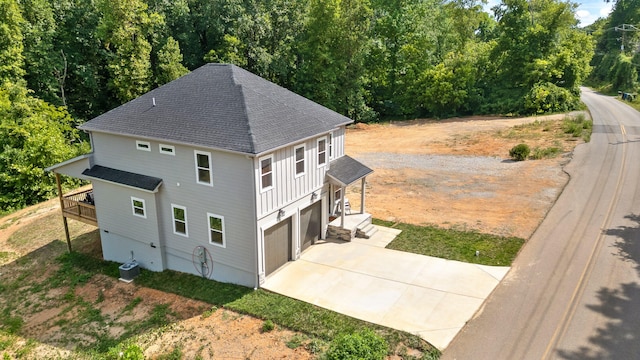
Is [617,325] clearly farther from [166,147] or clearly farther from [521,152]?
[521,152]

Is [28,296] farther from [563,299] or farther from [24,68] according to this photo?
[24,68]

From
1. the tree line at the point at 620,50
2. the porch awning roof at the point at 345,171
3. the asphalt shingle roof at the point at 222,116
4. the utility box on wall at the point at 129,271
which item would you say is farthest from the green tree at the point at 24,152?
the tree line at the point at 620,50

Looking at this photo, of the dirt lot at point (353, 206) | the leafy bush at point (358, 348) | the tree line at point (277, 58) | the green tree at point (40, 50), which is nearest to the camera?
the leafy bush at point (358, 348)

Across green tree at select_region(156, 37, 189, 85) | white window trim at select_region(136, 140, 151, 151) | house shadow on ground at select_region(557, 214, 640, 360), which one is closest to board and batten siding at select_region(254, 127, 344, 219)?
white window trim at select_region(136, 140, 151, 151)

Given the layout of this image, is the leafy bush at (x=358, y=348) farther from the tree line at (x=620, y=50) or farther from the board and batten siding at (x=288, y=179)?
the tree line at (x=620, y=50)

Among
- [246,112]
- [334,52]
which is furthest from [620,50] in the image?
[246,112]

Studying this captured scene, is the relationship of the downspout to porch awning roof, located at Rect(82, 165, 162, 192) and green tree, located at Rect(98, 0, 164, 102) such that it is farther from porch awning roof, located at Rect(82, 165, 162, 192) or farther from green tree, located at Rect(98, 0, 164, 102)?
green tree, located at Rect(98, 0, 164, 102)

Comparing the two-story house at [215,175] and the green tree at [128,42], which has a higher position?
the green tree at [128,42]
